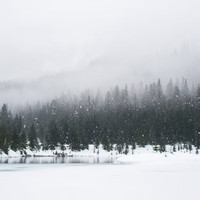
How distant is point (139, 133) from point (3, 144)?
62315mm

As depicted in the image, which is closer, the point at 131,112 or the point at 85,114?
the point at 131,112

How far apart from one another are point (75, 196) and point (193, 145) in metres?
115

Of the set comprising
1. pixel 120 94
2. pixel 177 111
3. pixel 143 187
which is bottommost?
pixel 143 187

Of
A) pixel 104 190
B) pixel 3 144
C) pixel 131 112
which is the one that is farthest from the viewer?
pixel 131 112

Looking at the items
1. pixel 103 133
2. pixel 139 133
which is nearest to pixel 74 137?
pixel 103 133

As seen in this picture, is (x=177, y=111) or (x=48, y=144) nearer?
(x=48, y=144)

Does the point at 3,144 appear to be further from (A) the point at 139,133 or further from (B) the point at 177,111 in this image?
(B) the point at 177,111

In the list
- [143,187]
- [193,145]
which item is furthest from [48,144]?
[143,187]

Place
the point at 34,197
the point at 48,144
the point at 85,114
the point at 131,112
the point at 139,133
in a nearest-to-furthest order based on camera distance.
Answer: the point at 34,197 < the point at 48,144 < the point at 139,133 < the point at 131,112 < the point at 85,114

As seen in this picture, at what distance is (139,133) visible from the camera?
132 meters

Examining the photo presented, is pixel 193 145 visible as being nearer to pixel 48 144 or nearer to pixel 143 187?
pixel 48 144

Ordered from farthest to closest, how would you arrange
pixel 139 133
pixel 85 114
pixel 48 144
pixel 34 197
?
pixel 85 114 → pixel 139 133 → pixel 48 144 → pixel 34 197

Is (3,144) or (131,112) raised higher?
(131,112)

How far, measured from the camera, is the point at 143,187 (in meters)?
21.0
